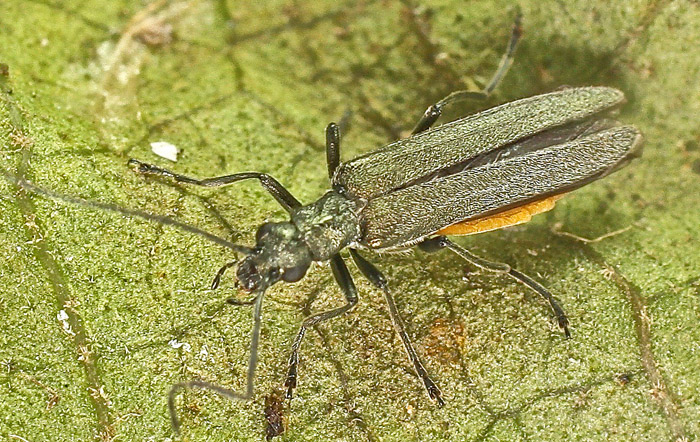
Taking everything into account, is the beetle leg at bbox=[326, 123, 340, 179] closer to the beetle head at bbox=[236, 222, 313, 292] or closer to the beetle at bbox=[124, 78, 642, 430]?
the beetle at bbox=[124, 78, 642, 430]

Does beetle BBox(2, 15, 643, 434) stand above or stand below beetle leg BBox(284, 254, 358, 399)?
above

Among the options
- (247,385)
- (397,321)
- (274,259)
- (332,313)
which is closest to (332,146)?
(274,259)

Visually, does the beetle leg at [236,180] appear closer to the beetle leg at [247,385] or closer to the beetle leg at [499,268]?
the beetle leg at [247,385]

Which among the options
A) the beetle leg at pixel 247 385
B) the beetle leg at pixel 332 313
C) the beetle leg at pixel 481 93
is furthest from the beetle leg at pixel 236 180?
the beetle leg at pixel 481 93

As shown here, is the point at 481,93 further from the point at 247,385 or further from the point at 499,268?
the point at 247,385

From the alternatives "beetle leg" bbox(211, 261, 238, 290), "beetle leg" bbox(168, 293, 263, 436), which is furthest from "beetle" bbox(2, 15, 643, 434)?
"beetle leg" bbox(168, 293, 263, 436)

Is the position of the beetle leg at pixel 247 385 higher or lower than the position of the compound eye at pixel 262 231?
lower
